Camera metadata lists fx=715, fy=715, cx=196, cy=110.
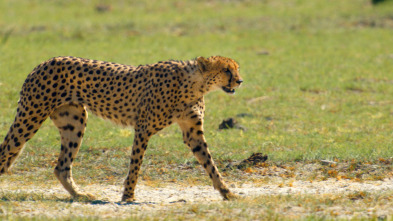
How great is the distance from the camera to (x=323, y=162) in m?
9.84

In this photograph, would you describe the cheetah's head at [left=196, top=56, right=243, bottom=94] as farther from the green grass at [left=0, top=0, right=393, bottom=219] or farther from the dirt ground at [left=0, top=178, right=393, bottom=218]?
the green grass at [left=0, top=0, right=393, bottom=219]

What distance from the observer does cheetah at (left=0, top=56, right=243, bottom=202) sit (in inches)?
323

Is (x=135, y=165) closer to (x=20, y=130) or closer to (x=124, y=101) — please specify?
(x=124, y=101)

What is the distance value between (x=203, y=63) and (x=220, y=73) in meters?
0.23

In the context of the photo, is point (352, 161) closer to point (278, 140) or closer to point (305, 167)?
point (305, 167)

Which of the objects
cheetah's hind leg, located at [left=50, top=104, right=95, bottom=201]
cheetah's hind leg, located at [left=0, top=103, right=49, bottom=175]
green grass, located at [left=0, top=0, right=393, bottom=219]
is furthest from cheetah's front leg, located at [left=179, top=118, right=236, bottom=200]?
cheetah's hind leg, located at [left=0, top=103, right=49, bottom=175]

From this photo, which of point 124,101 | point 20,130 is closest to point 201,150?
point 124,101

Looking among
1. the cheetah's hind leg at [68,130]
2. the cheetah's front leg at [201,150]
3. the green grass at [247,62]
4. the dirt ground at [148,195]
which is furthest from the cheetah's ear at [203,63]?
the green grass at [247,62]

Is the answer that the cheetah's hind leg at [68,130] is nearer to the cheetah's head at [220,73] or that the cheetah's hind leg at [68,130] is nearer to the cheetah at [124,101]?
the cheetah at [124,101]

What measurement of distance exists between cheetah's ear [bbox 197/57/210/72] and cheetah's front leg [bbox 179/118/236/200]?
598 mm

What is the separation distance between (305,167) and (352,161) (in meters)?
0.67

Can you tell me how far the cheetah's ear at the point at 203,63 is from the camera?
8.11 meters

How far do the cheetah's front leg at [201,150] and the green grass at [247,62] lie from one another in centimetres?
113

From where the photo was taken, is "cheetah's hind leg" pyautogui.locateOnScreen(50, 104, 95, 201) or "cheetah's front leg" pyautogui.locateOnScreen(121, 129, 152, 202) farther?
"cheetah's hind leg" pyautogui.locateOnScreen(50, 104, 95, 201)
